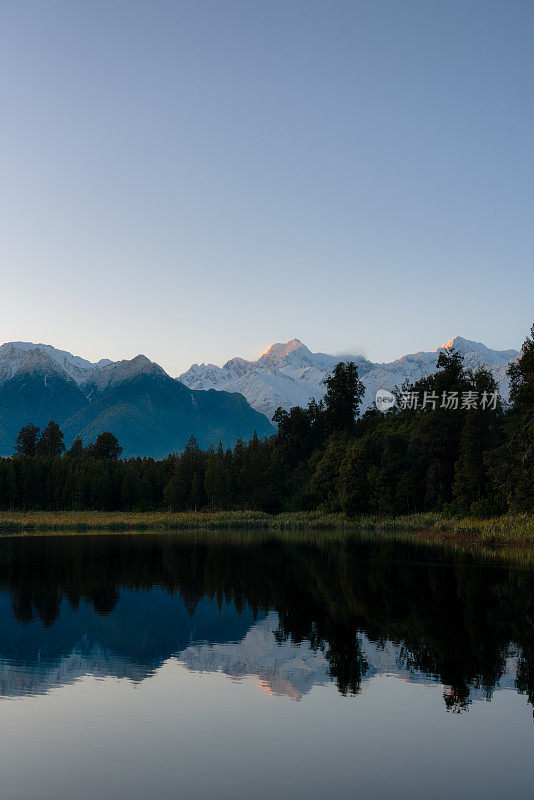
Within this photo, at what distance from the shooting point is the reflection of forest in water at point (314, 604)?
80.1ft

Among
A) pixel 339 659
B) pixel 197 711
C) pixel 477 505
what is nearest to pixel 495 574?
pixel 339 659

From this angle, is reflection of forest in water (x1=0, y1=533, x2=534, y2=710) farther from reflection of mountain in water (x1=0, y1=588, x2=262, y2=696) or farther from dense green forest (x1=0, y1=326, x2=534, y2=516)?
dense green forest (x1=0, y1=326, x2=534, y2=516)

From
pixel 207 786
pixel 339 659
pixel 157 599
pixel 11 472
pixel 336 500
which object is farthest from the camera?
pixel 11 472

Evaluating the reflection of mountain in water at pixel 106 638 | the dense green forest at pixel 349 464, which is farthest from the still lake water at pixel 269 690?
the dense green forest at pixel 349 464

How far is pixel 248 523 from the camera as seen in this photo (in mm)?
121125

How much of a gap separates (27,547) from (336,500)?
6833 cm

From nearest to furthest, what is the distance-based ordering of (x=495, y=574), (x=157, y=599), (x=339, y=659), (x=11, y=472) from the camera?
Result: (x=339, y=659) → (x=157, y=599) → (x=495, y=574) → (x=11, y=472)

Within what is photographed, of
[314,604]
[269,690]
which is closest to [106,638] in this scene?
[269,690]

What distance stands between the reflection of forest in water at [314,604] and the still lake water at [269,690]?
0.15m

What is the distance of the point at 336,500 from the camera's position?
131375 millimetres

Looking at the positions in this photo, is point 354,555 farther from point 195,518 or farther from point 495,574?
point 195,518

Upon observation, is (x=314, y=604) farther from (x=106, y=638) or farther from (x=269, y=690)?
(x=269, y=690)

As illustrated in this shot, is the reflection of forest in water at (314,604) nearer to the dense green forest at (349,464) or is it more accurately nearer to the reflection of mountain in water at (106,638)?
the reflection of mountain in water at (106,638)

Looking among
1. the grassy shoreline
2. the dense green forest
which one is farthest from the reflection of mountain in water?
the grassy shoreline
